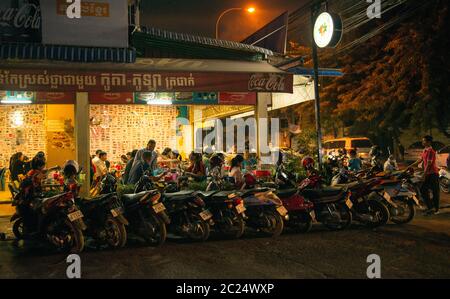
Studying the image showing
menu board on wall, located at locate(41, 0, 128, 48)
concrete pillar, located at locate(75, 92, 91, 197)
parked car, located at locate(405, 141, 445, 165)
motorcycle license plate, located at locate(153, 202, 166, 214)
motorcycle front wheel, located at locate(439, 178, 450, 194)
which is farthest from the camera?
parked car, located at locate(405, 141, 445, 165)

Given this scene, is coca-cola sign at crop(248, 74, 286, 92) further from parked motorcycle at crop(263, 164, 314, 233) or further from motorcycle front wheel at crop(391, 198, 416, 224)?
motorcycle front wheel at crop(391, 198, 416, 224)

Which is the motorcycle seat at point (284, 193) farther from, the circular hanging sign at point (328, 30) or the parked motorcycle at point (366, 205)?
the circular hanging sign at point (328, 30)

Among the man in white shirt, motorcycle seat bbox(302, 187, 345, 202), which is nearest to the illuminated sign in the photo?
the man in white shirt

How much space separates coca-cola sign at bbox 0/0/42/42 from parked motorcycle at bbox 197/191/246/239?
21.4 ft

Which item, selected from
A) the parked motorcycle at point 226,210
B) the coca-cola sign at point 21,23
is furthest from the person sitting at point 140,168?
the coca-cola sign at point 21,23

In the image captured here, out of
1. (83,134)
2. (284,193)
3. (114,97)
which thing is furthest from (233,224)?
(114,97)

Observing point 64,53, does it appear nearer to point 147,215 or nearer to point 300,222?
point 147,215

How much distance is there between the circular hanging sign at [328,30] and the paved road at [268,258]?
595cm

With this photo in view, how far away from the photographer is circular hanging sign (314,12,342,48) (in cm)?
1309

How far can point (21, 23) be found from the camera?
12.0 m

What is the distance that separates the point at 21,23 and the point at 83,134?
312cm

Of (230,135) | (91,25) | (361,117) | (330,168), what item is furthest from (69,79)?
(361,117)

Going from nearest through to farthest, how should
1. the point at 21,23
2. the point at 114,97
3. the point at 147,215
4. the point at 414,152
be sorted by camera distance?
the point at 147,215, the point at 21,23, the point at 114,97, the point at 414,152

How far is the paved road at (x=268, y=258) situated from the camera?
21.1ft
